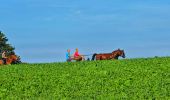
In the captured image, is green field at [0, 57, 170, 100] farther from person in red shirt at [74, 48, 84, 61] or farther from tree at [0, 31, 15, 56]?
tree at [0, 31, 15, 56]

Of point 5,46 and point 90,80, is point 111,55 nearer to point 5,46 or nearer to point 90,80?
point 90,80

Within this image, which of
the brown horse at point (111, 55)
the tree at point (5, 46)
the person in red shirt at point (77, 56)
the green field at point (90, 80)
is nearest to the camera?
the green field at point (90, 80)

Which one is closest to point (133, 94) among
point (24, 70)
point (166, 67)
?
point (166, 67)

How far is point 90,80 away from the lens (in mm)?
38688

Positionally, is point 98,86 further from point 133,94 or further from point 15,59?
point 15,59

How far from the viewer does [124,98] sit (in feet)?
96.7

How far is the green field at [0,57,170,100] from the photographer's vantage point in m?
32.5

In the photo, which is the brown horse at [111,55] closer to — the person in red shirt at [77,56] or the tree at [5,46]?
the person in red shirt at [77,56]

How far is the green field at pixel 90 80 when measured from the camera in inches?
1280

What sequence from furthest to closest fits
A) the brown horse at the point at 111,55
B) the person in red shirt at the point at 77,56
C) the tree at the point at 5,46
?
1. the tree at the point at 5,46
2. the brown horse at the point at 111,55
3. the person in red shirt at the point at 77,56

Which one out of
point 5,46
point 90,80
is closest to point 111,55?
point 90,80

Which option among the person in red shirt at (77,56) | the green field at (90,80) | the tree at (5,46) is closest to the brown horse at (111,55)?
the person in red shirt at (77,56)

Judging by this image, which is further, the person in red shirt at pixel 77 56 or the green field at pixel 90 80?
the person in red shirt at pixel 77 56

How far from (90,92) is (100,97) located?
368 centimetres
